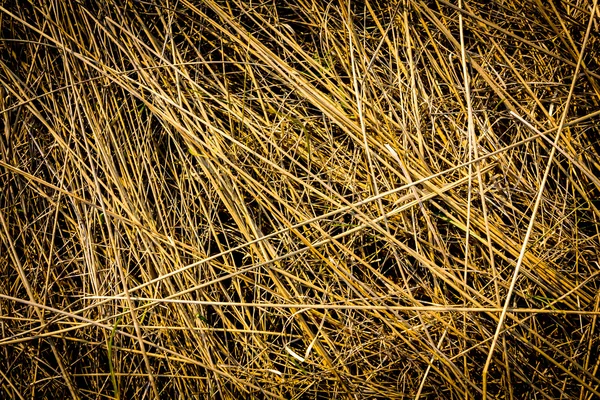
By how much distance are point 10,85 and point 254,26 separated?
58 cm

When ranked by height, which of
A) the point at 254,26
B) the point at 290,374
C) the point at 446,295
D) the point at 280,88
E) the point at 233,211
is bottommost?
the point at 290,374

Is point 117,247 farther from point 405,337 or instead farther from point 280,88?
point 405,337

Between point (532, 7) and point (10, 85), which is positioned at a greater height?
point (532, 7)

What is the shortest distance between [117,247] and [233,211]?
0.27 metres

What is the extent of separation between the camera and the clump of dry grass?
0.96m

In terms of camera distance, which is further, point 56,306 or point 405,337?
point 56,306

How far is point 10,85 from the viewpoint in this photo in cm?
109

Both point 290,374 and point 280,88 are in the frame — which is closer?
point 290,374

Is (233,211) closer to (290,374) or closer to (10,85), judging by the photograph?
(290,374)

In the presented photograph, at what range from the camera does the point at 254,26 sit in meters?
1.15

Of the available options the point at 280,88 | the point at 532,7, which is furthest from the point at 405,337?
the point at 532,7

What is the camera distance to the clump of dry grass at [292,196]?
3.14 ft

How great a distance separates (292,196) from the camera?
1.03 metres

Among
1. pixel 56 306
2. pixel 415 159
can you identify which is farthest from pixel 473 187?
pixel 56 306
